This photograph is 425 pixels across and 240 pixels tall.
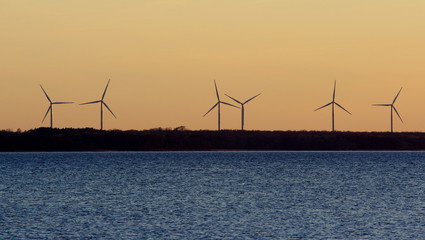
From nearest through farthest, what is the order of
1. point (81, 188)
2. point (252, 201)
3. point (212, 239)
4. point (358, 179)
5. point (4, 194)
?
point (212, 239) → point (252, 201) → point (4, 194) → point (81, 188) → point (358, 179)

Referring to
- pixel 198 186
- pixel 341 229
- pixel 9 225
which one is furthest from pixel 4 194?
pixel 341 229

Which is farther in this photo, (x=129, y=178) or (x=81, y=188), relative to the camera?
(x=129, y=178)

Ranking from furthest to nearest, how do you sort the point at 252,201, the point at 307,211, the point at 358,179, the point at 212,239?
the point at 358,179 < the point at 252,201 < the point at 307,211 < the point at 212,239

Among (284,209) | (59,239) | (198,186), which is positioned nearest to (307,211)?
(284,209)

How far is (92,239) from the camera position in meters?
51.7

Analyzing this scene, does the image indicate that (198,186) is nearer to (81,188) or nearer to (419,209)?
(81,188)

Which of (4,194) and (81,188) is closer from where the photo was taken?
(4,194)

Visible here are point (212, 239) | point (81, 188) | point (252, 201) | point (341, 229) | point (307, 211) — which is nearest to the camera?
point (212, 239)

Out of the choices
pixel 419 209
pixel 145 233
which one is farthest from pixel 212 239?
pixel 419 209

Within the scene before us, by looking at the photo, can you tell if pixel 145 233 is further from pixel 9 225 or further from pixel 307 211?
pixel 307 211

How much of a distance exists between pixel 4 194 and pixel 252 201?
25.5 m

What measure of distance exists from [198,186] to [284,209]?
28095mm

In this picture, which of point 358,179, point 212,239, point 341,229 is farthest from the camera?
point 358,179

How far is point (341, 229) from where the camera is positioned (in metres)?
55.8
